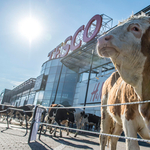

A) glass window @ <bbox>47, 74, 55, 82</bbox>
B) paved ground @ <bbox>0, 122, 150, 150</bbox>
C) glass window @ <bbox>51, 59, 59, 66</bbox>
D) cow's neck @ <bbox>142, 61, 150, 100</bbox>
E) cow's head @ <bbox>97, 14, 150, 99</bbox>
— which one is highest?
glass window @ <bbox>51, 59, 59, 66</bbox>

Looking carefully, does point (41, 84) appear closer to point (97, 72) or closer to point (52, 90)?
point (52, 90)

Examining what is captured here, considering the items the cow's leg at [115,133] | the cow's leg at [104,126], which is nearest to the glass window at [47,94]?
the cow's leg at [104,126]

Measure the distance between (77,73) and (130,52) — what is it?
873 inches

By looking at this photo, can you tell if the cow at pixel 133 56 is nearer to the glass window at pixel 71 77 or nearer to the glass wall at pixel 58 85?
the glass wall at pixel 58 85

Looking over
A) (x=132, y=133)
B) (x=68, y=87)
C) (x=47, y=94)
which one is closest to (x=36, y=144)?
(x=132, y=133)

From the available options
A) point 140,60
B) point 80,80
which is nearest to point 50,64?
point 80,80

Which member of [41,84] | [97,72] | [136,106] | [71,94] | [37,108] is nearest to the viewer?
[136,106]

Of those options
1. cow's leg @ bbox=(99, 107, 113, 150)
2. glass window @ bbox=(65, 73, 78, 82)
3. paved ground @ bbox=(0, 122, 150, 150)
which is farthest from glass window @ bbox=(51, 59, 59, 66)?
cow's leg @ bbox=(99, 107, 113, 150)

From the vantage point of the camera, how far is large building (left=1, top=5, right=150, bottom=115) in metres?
15.5

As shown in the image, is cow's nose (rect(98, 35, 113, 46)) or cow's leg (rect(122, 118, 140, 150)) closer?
cow's nose (rect(98, 35, 113, 46))

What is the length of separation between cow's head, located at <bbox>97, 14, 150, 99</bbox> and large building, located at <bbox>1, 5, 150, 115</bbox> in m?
12.3

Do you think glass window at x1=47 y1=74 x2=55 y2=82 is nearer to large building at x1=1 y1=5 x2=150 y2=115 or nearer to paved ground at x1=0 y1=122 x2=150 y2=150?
large building at x1=1 y1=5 x2=150 y2=115

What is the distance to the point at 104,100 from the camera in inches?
125

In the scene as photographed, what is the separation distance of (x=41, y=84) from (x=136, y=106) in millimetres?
25683
